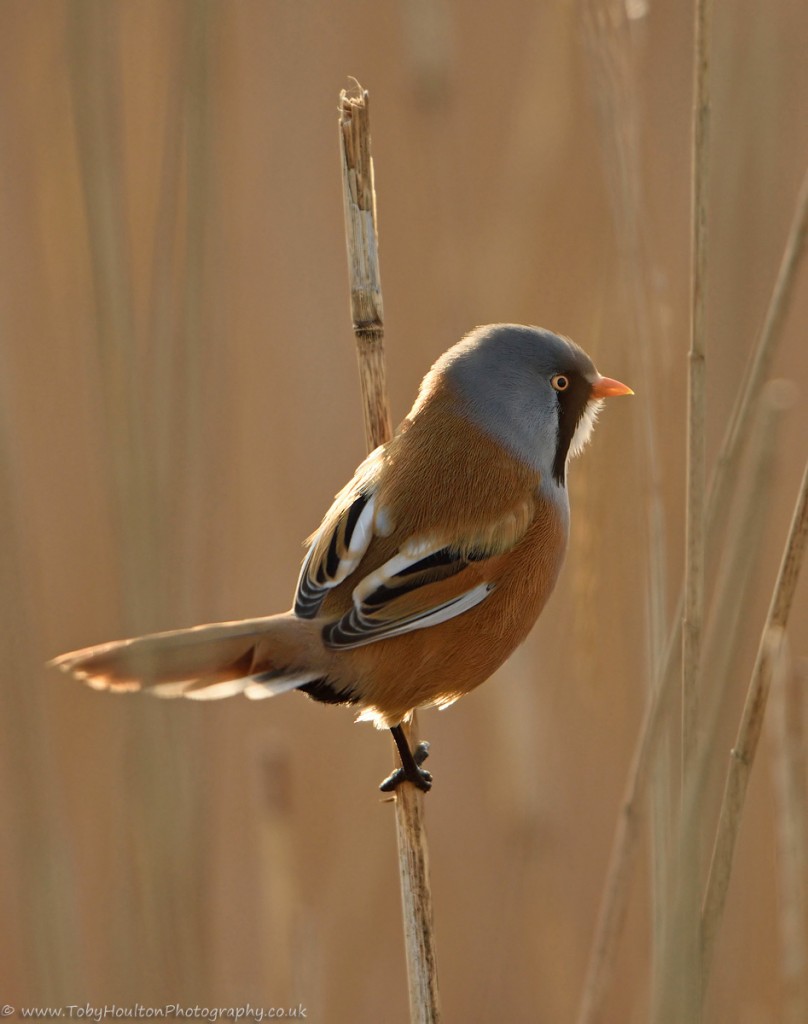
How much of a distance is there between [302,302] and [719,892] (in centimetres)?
228

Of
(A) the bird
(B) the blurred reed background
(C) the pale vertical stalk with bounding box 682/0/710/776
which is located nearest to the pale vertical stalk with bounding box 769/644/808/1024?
(B) the blurred reed background

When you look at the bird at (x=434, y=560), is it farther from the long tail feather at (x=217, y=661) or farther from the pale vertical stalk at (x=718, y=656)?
the pale vertical stalk at (x=718, y=656)

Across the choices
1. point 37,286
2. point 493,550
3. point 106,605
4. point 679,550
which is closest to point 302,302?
point 37,286

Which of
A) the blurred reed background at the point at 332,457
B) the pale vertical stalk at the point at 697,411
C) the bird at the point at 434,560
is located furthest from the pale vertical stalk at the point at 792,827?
the bird at the point at 434,560

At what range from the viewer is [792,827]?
1.66 meters

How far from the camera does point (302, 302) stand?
11.1ft

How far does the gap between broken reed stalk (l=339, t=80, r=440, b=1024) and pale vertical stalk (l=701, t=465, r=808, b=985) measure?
43cm

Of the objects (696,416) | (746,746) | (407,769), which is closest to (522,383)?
(696,416)

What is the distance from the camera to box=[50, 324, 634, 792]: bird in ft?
6.24

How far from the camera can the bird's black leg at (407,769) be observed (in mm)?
2004

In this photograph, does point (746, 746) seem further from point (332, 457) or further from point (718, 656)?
point (332, 457)

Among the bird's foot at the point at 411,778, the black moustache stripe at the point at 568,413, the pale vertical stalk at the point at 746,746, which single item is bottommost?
the bird's foot at the point at 411,778

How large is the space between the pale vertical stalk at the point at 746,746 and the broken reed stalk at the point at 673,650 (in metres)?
0.12

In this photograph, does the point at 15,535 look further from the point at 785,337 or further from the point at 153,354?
the point at 785,337
